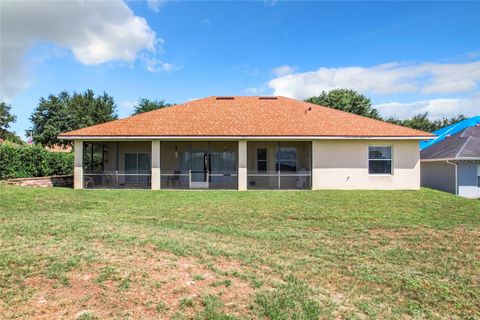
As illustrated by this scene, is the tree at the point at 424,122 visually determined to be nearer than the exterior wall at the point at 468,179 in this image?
No

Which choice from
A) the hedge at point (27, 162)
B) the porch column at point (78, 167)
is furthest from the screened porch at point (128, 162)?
the porch column at point (78, 167)

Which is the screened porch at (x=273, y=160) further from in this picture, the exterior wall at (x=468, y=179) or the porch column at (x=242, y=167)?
the exterior wall at (x=468, y=179)

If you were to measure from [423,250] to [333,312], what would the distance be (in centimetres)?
414

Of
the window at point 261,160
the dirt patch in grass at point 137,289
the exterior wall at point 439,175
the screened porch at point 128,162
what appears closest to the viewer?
the dirt patch in grass at point 137,289

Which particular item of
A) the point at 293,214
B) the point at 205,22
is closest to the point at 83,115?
the point at 205,22

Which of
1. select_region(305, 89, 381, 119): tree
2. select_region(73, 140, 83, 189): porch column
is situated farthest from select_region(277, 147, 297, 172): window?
select_region(305, 89, 381, 119): tree

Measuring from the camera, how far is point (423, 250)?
23.9ft

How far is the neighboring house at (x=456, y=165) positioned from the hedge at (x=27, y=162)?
73.7ft

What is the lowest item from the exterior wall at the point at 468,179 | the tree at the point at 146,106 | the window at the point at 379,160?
the exterior wall at the point at 468,179

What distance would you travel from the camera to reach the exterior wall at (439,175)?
18156 mm

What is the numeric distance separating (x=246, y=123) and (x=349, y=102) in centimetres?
2331

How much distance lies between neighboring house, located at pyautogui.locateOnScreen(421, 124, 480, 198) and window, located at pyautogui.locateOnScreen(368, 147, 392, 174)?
324 centimetres

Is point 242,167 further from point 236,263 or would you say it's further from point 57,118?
point 57,118

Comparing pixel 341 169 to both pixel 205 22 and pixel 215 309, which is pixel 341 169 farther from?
pixel 215 309
